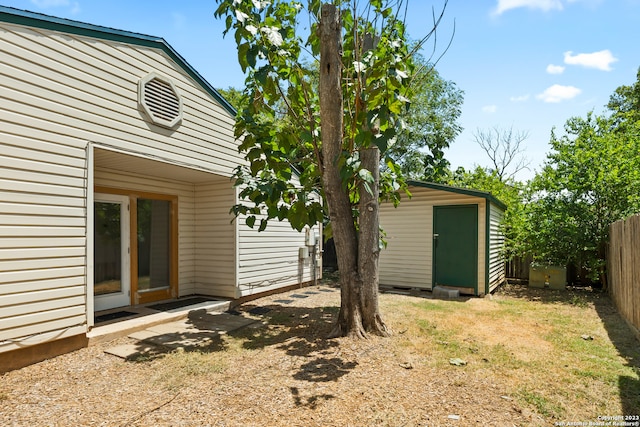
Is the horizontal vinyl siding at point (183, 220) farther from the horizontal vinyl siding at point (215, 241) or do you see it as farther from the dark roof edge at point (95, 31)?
the dark roof edge at point (95, 31)

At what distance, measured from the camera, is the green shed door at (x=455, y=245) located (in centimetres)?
795

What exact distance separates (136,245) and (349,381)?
4555 millimetres

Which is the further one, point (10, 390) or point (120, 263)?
point (120, 263)

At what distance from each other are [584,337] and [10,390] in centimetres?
668

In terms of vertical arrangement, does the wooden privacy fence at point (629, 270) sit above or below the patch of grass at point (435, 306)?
above

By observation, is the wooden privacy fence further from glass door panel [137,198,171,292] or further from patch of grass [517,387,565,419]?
glass door panel [137,198,171,292]

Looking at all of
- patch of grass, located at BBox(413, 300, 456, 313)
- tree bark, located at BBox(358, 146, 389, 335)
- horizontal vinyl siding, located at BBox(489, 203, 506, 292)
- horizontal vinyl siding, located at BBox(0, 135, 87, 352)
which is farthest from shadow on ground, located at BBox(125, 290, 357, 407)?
horizontal vinyl siding, located at BBox(489, 203, 506, 292)

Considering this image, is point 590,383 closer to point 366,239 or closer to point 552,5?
point 366,239

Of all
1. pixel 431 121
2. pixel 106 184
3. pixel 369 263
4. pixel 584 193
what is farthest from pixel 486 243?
pixel 431 121

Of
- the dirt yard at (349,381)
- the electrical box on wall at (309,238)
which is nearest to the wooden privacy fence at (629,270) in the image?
the dirt yard at (349,381)

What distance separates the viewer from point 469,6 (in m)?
4.25

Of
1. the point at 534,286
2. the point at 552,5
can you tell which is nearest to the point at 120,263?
the point at 552,5

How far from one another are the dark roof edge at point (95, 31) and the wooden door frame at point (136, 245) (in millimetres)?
2207

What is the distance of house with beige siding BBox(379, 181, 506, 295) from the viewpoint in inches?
309
